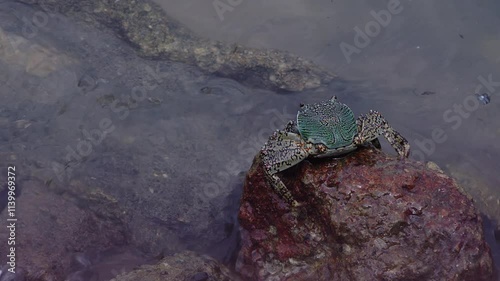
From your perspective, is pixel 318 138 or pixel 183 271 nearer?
pixel 318 138

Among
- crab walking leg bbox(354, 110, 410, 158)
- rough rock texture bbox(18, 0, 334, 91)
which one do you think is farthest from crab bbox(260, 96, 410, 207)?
rough rock texture bbox(18, 0, 334, 91)

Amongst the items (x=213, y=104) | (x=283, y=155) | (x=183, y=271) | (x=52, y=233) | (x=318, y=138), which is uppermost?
(x=318, y=138)

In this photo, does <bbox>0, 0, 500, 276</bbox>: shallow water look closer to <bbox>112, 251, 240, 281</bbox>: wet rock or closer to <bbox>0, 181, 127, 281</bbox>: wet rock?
<bbox>0, 181, 127, 281</bbox>: wet rock

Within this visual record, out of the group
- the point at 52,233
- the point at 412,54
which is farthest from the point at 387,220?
the point at 412,54

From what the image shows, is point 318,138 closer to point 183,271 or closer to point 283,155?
point 283,155

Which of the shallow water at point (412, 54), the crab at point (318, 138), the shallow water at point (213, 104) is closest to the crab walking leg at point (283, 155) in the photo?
the crab at point (318, 138)
